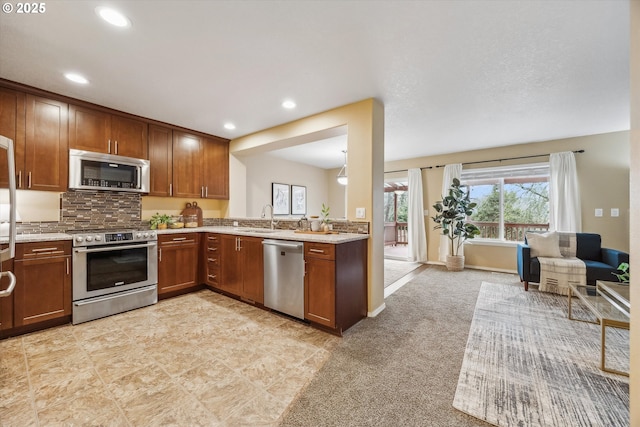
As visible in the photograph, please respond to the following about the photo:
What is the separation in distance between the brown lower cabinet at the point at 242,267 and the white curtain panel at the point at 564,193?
4985mm

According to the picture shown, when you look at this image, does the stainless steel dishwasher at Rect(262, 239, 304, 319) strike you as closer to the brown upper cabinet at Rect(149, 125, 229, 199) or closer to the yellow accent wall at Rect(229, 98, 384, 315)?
the yellow accent wall at Rect(229, 98, 384, 315)

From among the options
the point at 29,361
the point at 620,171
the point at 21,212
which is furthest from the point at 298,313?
the point at 620,171

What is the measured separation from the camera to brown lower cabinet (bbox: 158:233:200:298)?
3373 mm

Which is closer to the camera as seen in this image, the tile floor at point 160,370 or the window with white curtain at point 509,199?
the tile floor at point 160,370

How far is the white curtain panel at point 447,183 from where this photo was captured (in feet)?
17.6

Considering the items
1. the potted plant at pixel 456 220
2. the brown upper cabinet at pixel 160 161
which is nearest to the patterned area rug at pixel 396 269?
the potted plant at pixel 456 220

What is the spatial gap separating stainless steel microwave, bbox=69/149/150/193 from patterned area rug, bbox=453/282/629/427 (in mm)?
4074

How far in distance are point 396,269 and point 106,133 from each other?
5.14 m

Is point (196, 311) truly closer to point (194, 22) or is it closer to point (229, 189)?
point (229, 189)

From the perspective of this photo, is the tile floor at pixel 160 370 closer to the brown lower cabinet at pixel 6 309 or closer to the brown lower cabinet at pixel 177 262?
the brown lower cabinet at pixel 6 309

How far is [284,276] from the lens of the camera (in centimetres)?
282

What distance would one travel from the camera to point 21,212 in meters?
2.84

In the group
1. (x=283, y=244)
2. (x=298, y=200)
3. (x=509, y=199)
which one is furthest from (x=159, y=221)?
(x=509, y=199)

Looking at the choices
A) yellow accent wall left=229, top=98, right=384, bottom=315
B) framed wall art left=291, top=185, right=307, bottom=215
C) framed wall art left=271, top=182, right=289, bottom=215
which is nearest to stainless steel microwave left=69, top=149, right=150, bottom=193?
yellow accent wall left=229, top=98, right=384, bottom=315
